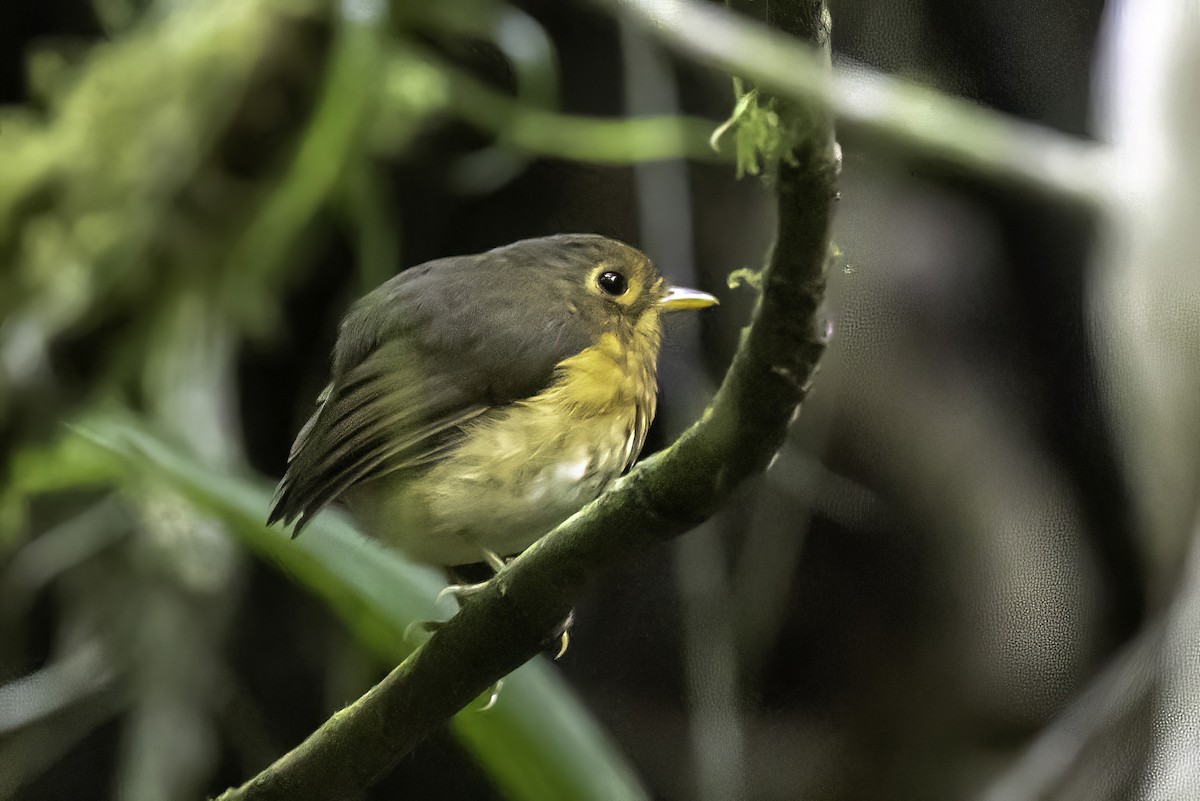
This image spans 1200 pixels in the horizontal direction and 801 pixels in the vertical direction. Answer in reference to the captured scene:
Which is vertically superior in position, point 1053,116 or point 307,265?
point 1053,116

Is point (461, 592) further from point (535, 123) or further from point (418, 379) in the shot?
point (535, 123)

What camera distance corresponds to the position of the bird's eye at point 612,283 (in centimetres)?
99

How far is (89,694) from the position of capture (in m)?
1.12

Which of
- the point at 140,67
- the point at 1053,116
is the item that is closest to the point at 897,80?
the point at 1053,116

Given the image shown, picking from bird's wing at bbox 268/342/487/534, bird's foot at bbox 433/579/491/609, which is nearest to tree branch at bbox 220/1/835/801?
bird's foot at bbox 433/579/491/609

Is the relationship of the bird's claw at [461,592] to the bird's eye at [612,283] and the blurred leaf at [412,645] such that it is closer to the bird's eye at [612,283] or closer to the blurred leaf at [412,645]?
the blurred leaf at [412,645]

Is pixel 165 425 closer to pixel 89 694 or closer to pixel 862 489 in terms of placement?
pixel 89 694

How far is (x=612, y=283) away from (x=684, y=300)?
0.24 ft

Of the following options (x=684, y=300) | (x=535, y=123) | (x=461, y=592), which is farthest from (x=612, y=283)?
(x=461, y=592)

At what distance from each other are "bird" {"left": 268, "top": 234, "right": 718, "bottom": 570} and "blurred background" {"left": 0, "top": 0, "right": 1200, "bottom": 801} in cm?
3

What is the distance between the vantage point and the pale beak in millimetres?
951

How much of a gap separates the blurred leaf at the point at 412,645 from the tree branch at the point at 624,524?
Result: 6 centimetres

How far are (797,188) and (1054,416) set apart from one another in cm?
37

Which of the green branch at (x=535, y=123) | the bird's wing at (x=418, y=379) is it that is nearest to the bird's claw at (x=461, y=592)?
the bird's wing at (x=418, y=379)
